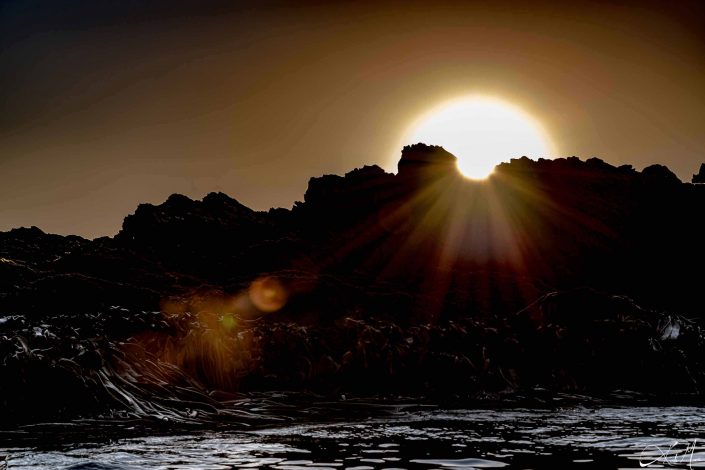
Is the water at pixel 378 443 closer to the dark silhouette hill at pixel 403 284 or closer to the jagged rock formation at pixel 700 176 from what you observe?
the dark silhouette hill at pixel 403 284

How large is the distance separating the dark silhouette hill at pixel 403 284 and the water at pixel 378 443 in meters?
2.13

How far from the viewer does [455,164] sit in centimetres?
4044

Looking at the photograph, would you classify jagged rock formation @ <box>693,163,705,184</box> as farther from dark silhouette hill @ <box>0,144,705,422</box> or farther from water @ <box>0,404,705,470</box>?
water @ <box>0,404,705,470</box>

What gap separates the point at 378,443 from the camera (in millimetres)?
7980

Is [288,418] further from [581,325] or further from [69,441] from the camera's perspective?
[581,325]

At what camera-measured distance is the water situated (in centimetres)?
661

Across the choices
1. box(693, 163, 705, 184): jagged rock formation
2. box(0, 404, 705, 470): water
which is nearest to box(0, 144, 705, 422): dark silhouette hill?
box(0, 404, 705, 470): water

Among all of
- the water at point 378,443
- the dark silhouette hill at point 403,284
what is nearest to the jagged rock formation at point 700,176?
the dark silhouette hill at point 403,284

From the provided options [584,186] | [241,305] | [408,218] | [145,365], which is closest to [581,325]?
[241,305]

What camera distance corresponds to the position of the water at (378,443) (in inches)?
260

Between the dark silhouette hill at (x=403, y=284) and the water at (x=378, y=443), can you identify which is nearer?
the water at (x=378, y=443)

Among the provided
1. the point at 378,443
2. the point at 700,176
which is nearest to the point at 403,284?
the point at 378,443

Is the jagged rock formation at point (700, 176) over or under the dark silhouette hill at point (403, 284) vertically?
over

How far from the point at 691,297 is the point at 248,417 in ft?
85.0
